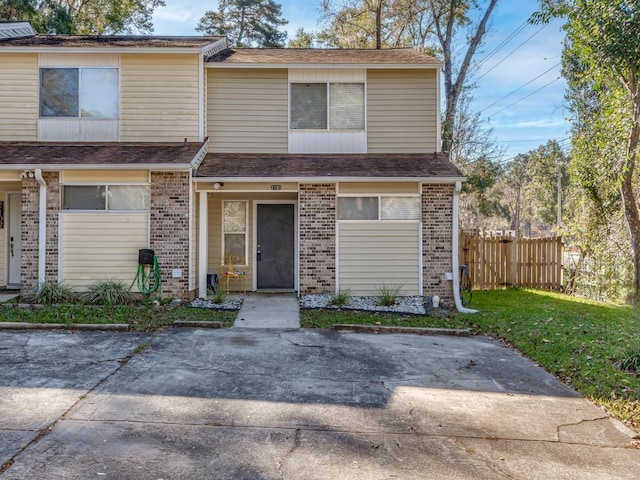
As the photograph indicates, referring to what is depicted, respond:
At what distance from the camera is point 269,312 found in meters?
8.86

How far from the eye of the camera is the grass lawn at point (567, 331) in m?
4.98

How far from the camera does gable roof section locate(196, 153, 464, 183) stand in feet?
31.9

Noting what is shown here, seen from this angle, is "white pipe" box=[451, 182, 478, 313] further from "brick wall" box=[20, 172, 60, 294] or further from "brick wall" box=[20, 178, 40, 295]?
"brick wall" box=[20, 178, 40, 295]

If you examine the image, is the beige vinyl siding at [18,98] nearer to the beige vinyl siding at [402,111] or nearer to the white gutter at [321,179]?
the white gutter at [321,179]

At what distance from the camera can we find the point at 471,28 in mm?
18391

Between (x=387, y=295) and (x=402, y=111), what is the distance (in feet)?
15.2

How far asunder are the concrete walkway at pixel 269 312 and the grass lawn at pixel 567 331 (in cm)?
33

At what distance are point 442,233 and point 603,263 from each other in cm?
516

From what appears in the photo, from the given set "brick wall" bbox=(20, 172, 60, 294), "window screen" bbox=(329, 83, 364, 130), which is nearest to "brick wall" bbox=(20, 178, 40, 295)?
"brick wall" bbox=(20, 172, 60, 294)

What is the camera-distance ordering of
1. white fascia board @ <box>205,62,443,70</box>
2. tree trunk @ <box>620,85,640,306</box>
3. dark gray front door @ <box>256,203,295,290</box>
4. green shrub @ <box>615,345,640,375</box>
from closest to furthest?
green shrub @ <box>615,345,640,375</box> → tree trunk @ <box>620,85,640,306</box> → white fascia board @ <box>205,62,443,70</box> → dark gray front door @ <box>256,203,295,290</box>

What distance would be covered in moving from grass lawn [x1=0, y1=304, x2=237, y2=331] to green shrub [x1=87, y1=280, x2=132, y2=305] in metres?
0.36

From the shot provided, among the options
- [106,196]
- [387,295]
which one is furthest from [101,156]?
[387,295]

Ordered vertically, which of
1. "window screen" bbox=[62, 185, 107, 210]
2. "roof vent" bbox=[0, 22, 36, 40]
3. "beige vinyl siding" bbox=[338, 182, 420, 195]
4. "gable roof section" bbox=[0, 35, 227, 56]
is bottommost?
"window screen" bbox=[62, 185, 107, 210]

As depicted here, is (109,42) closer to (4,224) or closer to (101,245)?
(4,224)
